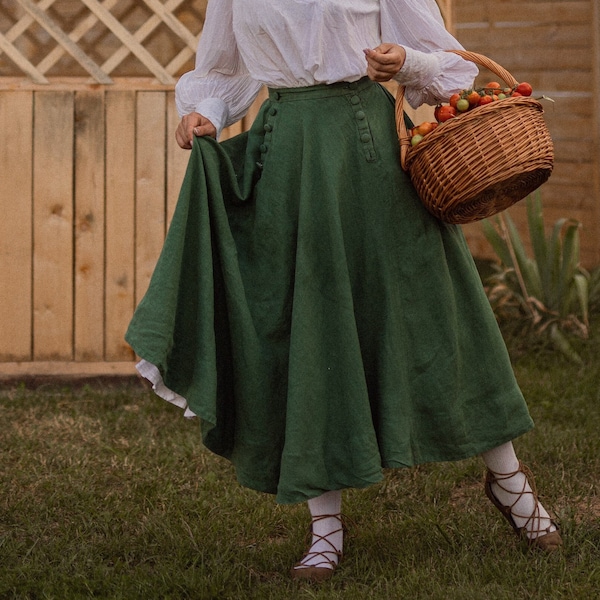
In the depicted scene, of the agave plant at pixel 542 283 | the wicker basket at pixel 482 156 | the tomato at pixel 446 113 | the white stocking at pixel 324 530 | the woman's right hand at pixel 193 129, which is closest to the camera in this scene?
the wicker basket at pixel 482 156

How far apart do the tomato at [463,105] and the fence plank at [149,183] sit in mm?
2127

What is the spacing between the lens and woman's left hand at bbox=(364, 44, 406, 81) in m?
2.13

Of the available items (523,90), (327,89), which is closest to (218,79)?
(327,89)

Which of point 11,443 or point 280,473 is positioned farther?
point 11,443

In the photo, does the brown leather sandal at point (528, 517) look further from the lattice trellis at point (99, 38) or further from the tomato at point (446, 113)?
the lattice trellis at point (99, 38)

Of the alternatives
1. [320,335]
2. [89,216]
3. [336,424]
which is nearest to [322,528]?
[336,424]

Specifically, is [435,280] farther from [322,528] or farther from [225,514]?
[225,514]

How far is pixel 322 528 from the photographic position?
249 cm

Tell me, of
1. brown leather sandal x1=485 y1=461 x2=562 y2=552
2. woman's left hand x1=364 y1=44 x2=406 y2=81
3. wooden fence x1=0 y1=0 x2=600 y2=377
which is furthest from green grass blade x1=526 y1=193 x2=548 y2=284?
woman's left hand x1=364 y1=44 x2=406 y2=81

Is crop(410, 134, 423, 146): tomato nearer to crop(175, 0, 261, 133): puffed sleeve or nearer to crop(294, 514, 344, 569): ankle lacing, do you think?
crop(175, 0, 261, 133): puffed sleeve

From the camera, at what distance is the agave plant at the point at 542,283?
187 inches

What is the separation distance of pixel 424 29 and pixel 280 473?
3.43 feet

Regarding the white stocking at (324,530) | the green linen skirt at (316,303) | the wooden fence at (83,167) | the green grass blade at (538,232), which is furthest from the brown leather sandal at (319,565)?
the green grass blade at (538,232)

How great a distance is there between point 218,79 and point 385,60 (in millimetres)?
544
